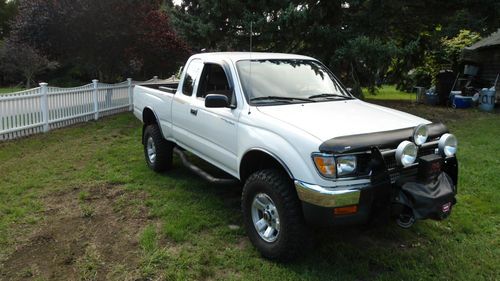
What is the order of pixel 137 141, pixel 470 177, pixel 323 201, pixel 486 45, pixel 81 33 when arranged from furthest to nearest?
pixel 486 45, pixel 81 33, pixel 137 141, pixel 470 177, pixel 323 201

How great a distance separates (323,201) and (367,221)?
464 mm

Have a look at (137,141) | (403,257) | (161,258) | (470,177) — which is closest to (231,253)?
(161,258)

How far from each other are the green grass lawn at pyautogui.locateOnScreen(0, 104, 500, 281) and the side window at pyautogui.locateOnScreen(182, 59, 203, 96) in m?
1.32

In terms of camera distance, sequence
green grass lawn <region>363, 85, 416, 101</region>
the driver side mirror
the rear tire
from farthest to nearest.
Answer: green grass lawn <region>363, 85, 416, 101</region> → the rear tire → the driver side mirror

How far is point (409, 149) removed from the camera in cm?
339

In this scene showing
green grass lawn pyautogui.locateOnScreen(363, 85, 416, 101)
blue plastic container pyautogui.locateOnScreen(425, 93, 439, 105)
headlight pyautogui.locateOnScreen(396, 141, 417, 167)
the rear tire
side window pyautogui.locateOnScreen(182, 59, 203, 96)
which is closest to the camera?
headlight pyautogui.locateOnScreen(396, 141, 417, 167)

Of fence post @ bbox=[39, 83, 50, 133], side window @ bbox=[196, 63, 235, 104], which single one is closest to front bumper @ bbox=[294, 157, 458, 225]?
side window @ bbox=[196, 63, 235, 104]

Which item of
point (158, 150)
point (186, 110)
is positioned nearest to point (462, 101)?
point (158, 150)

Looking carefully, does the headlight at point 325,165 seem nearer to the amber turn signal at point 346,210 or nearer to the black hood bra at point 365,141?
the black hood bra at point 365,141

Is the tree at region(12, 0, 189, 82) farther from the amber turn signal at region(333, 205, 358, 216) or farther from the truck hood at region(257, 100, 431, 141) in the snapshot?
the amber turn signal at region(333, 205, 358, 216)

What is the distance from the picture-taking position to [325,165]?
10.8ft

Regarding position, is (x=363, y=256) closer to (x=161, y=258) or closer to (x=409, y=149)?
(x=409, y=149)

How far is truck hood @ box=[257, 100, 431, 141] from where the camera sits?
3.53 m

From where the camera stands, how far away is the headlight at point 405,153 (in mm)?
3359
